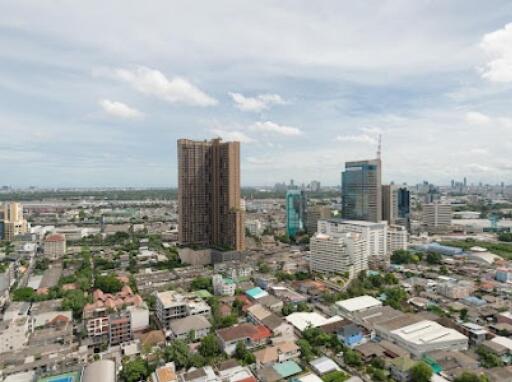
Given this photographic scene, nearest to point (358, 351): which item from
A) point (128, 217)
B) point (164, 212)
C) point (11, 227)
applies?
point (11, 227)

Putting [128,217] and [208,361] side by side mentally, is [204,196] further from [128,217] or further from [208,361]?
[128,217]

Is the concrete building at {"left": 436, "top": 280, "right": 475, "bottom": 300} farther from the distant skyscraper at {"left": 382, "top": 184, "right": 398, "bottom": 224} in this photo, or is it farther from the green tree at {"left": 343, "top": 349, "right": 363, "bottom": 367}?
the distant skyscraper at {"left": 382, "top": 184, "right": 398, "bottom": 224}

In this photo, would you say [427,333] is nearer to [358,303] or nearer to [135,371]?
[358,303]

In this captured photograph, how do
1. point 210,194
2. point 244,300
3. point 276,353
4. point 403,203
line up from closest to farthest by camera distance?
point 276,353 → point 244,300 → point 210,194 → point 403,203

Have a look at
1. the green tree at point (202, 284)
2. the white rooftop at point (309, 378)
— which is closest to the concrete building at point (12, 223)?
the green tree at point (202, 284)

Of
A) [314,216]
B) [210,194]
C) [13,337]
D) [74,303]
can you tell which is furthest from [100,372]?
[314,216]

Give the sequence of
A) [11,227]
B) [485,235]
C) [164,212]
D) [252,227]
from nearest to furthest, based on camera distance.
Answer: [11,227] → [485,235] → [252,227] → [164,212]

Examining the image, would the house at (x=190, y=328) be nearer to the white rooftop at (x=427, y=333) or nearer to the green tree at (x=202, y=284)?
the green tree at (x=202, y=284)
